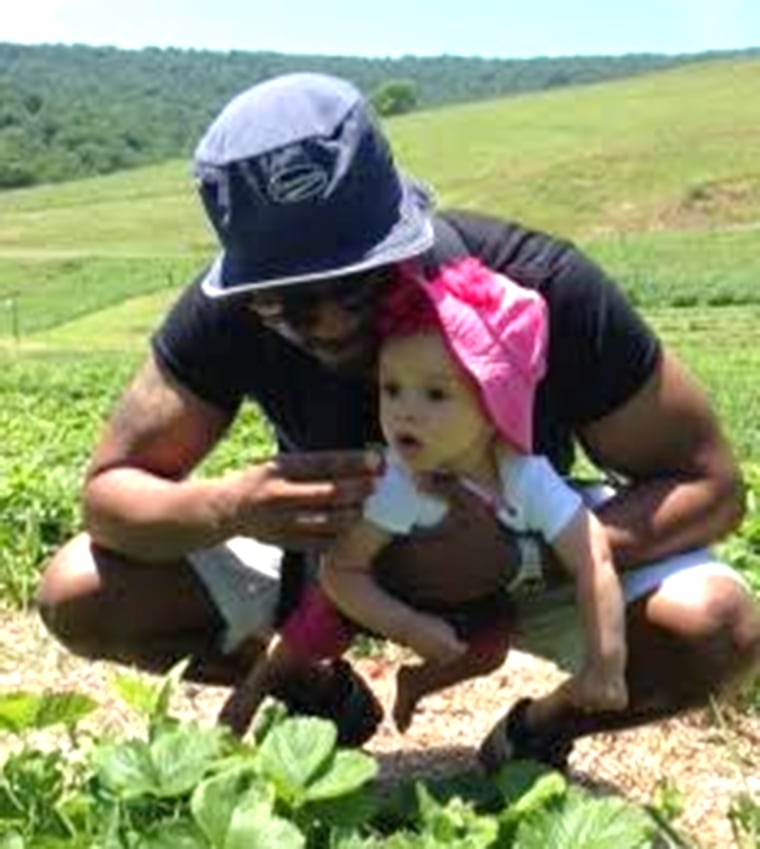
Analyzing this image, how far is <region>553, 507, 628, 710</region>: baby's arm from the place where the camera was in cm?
316

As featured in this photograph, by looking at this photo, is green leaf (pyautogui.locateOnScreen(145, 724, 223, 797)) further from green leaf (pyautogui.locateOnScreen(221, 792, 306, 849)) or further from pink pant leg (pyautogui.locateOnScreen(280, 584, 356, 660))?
pink pant leg (pyautogui.locateOnScreen(280, 584, 356, 660))

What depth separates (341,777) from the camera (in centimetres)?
260

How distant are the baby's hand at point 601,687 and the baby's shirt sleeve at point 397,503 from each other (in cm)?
35

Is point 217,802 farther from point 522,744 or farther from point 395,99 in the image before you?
point 395,99

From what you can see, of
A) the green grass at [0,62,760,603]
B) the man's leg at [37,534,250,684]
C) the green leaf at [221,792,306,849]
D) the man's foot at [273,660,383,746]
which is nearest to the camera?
the green leaf at [221,792,306,849]

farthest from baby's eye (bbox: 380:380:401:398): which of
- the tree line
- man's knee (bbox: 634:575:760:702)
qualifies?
the tree line

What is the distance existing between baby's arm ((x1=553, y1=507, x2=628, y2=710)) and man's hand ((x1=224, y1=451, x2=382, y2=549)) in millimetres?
325

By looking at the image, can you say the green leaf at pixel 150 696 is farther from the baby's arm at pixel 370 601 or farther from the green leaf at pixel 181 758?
the baby's arm at pixel 370 601

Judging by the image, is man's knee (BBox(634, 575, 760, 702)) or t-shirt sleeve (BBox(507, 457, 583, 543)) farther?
man's knee (BBox(634, 575, 760, 702))

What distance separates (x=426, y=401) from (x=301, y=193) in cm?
36

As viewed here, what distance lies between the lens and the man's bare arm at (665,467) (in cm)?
337

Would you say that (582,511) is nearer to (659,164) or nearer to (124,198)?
(659,164)

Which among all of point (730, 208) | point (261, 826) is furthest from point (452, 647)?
point (730, 208)

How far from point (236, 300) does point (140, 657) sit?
79 cm
